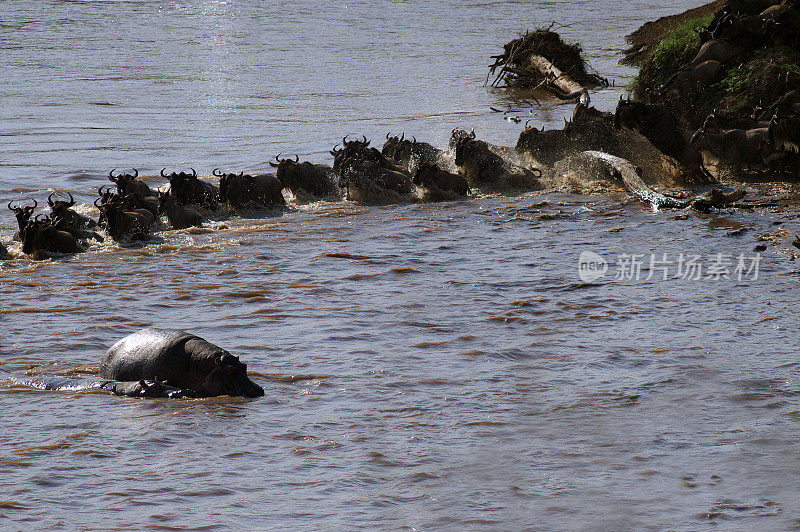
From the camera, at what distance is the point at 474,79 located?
26.2 meters

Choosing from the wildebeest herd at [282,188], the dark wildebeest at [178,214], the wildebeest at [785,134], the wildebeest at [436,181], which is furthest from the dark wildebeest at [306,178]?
the wildebeest at [785,134]

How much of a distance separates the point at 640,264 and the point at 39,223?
Result: 651 cm

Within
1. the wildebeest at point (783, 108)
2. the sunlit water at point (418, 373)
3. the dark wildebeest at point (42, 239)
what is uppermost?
the wildebeest at point (783, 108)

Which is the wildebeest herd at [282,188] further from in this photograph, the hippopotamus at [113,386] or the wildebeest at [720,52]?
the hippopotamus at [113,386]

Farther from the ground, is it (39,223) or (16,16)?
(16,16)

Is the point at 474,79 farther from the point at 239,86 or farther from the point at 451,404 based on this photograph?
the point at 451,404

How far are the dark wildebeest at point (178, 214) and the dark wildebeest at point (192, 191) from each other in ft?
0.76

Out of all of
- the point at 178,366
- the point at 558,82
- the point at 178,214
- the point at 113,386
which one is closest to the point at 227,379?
the point at 178,366

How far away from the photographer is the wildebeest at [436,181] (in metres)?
13.2

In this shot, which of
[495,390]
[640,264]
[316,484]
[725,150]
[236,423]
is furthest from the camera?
[725,150]

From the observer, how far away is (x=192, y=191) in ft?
40.9

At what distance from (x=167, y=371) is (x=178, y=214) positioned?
5.69m

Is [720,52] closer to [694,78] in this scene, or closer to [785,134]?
[694,78]

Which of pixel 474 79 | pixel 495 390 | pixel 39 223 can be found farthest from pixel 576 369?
pixel 474 79
